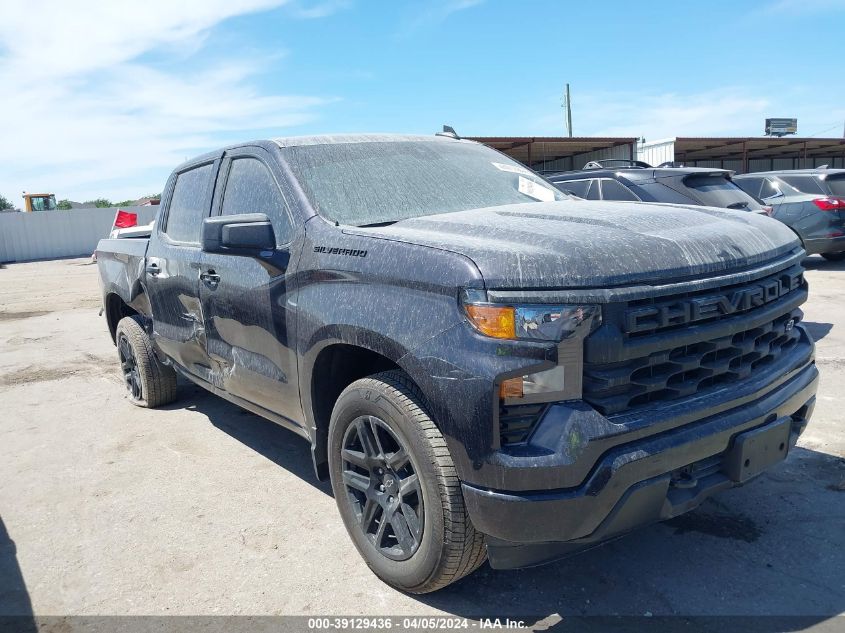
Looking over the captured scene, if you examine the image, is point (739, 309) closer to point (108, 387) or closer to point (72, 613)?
point (72, 613)

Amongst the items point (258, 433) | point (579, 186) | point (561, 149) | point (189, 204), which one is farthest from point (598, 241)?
point (561, 149)

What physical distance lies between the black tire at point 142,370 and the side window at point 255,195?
6.47 feet

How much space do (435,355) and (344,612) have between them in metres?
Answer: 1.16

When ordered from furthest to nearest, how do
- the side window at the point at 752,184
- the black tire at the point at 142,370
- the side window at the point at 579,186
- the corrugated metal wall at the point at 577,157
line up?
1. the corrugated metal wall at the point at 577,157
2. the side window at the point at 752,184
3. the side window at the point at 579,186
4. the black tire at the point at 142,370

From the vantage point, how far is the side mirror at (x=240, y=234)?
10.6ft

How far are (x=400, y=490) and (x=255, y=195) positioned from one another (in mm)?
1877

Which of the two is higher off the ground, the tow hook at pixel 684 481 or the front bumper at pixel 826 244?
the tow hook at pixel 684 481

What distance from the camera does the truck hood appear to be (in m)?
2.34

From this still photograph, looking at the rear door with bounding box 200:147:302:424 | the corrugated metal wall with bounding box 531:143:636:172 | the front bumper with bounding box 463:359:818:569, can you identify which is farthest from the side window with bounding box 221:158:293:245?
the corrugated metal wall with bounding box 531:143:636:172

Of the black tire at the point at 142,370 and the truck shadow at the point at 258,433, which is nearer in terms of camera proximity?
the truck shadow at the point at 258,433

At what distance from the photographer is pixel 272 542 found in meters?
3.42

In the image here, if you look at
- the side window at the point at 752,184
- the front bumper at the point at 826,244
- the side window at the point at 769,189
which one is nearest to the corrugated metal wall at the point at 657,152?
the side window at the point at 752,184

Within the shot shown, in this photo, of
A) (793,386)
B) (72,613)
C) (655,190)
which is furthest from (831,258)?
(72,613)

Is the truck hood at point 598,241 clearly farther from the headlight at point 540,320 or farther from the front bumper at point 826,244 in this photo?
the front bumper at point 826,244
